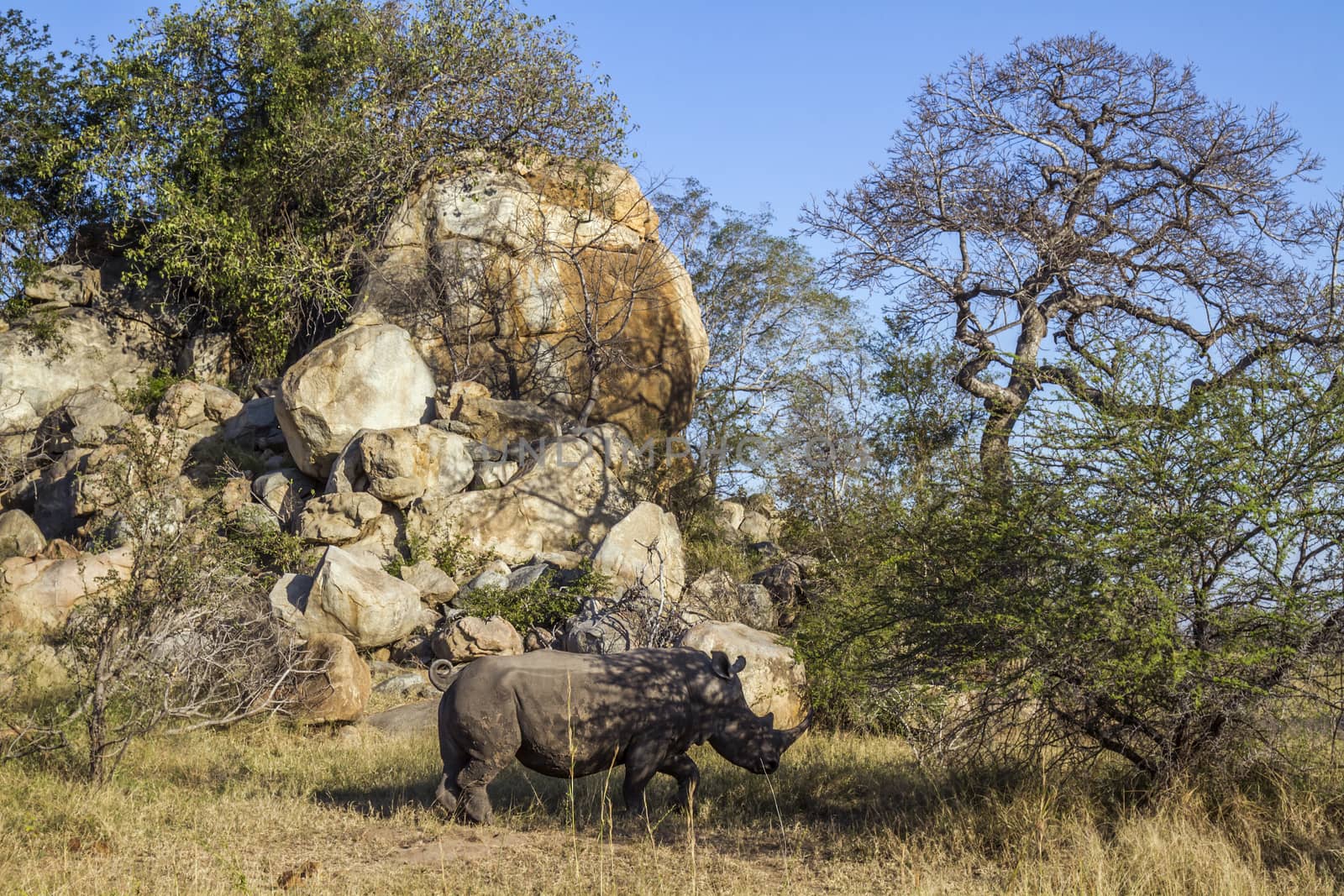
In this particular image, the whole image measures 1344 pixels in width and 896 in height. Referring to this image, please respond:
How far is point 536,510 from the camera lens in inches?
739

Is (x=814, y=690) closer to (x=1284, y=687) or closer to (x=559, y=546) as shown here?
(x=1284, y=687)

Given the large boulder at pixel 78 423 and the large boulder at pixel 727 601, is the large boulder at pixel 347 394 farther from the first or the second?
the large boulder at pixel 727 601

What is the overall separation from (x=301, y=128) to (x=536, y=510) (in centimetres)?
967

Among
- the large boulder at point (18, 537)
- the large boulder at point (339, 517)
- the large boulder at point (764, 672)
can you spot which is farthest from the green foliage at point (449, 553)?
the large boulder at point (764, 672)

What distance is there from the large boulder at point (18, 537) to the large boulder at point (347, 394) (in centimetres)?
421

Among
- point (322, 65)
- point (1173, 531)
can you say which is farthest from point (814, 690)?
point (322, 65)

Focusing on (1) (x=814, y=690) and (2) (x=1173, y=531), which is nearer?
(2) (x=1173, y=531)

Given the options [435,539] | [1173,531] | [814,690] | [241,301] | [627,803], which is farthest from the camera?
[241,301]

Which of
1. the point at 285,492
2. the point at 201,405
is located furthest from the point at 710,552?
the point at 201,405

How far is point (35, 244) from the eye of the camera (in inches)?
949

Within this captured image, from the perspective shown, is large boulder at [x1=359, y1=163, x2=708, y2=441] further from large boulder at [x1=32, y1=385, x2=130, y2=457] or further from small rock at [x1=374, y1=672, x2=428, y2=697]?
small rock at [x1=374, y1=672, x2=428, y2=697]

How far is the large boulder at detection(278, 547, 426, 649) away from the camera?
14844 millimetres

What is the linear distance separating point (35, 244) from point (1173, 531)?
2394cm

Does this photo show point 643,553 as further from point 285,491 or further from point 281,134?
point 281,134
